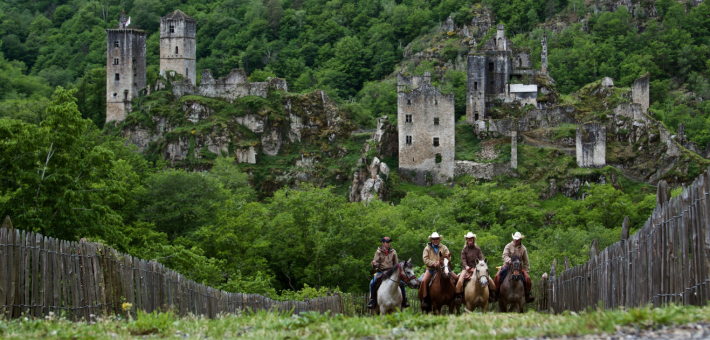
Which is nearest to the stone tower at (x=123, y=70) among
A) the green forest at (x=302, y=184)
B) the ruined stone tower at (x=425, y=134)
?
the green forest at (x=302, y=184)

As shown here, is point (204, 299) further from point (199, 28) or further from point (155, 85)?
point (199, 28)

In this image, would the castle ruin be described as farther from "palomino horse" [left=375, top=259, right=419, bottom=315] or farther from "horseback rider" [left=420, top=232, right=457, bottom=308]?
"palomino horse" [left=375, top=259, right=419, bottom=315]

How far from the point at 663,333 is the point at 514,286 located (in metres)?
9.45

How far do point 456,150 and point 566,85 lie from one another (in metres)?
44.7

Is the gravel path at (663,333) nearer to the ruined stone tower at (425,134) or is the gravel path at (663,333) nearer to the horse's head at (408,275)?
the horse's head at (408,275)

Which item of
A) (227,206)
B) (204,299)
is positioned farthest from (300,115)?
(204,299)

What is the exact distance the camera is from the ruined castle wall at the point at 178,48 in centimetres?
8900

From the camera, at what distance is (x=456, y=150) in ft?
247

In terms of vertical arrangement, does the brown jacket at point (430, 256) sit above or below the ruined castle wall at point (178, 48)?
below

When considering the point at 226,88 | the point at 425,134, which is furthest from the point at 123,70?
the point at 425,134

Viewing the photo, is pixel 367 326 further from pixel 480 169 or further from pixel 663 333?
pixel 480 169

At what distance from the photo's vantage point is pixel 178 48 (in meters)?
89.2

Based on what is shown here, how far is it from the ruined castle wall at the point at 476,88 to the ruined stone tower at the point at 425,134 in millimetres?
7079

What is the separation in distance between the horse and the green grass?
18.6 ft
